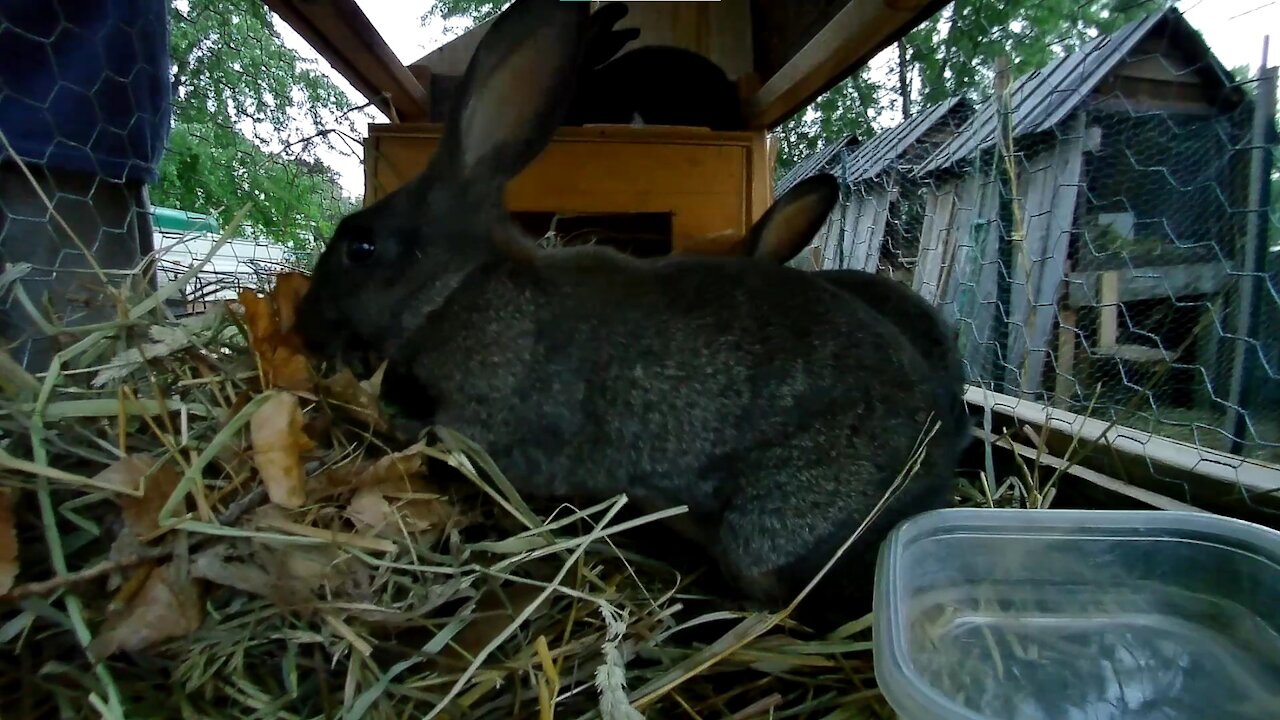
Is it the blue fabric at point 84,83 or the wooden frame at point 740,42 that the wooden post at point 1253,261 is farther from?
the blue fabric at point 84,83

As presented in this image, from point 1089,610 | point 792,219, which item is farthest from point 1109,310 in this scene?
point 1089,610

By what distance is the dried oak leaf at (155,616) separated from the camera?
2.33 ft

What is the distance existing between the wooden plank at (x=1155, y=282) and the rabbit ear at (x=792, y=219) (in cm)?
49

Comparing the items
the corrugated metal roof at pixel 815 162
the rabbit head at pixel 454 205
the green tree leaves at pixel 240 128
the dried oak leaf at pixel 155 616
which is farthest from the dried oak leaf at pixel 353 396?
the corrugated metal roof at pixel 815 162

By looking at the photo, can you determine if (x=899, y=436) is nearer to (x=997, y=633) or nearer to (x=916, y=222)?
(x=997, y=633)

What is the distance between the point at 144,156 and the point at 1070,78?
1.49 m

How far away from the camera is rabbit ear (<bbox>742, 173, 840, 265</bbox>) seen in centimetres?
142

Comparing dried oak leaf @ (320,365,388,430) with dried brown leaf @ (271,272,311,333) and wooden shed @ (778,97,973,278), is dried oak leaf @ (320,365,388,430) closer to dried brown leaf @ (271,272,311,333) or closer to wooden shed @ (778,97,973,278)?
dried brown leaf @ (271,272,311,333)

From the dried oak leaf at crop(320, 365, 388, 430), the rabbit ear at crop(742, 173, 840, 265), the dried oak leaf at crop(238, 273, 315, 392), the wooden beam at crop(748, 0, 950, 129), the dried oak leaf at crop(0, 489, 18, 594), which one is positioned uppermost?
the wooden beam at crop(748, 0, 950, 129)

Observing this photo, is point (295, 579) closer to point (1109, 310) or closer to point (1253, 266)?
point (1253, 266)

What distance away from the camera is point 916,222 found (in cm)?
229

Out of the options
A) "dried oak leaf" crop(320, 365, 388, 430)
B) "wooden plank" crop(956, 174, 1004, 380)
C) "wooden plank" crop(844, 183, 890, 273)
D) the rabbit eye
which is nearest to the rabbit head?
the rabbit eye

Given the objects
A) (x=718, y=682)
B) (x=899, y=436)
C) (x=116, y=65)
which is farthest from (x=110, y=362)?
(x=899, y=436)

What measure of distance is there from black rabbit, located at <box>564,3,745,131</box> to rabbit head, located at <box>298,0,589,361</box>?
3.24 feet
